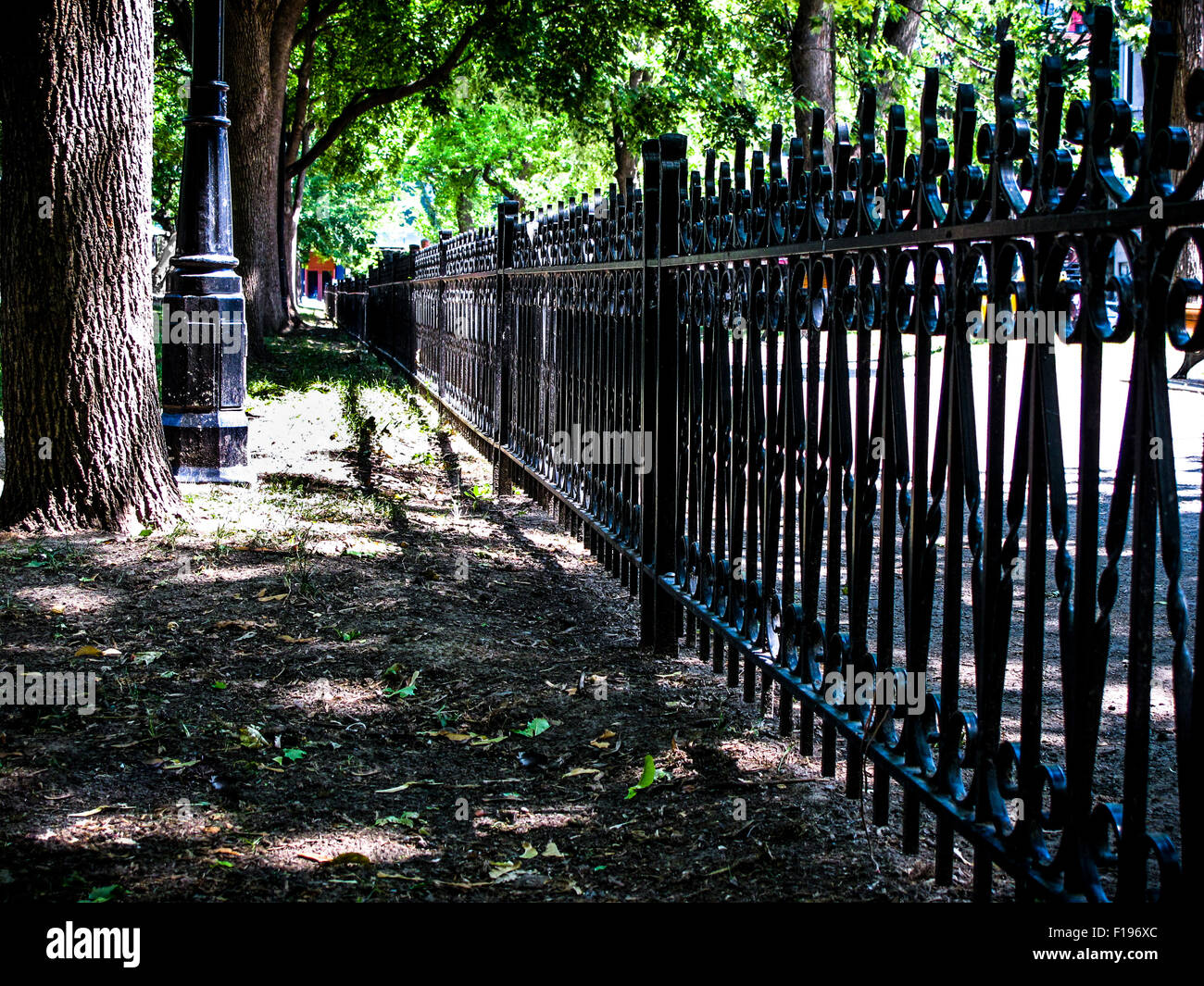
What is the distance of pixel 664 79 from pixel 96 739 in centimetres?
1941

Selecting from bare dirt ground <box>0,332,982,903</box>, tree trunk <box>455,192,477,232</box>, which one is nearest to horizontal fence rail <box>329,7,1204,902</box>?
bare dirt ground <box>0,332,982,903</box>

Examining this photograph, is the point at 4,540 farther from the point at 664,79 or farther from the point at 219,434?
the point at 664,79

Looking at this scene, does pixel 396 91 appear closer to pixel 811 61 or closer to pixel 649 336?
pixel 811 61

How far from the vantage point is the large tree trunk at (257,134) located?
55.6ft

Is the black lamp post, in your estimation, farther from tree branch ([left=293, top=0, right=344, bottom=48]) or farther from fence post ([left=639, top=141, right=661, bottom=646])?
tree branch ([left=293, top=0, right=344, bottom=48])

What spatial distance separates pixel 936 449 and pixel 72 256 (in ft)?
15.8

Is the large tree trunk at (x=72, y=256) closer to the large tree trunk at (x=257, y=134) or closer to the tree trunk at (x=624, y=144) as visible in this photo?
the large tree trunk at (x=257, y=134)

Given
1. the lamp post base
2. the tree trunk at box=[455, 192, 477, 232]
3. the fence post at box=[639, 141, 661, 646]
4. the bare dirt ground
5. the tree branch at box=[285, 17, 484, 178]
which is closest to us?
the bare dirt ground

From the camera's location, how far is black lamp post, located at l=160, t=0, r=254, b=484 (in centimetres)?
809

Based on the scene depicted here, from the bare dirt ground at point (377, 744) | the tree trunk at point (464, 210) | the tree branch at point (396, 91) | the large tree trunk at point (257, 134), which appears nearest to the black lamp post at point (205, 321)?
the bare dirt ground at point (377, 744)

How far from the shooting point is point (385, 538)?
273 inches

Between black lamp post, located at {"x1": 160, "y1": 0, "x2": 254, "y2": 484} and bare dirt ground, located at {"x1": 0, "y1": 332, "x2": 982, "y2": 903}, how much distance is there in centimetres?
134
